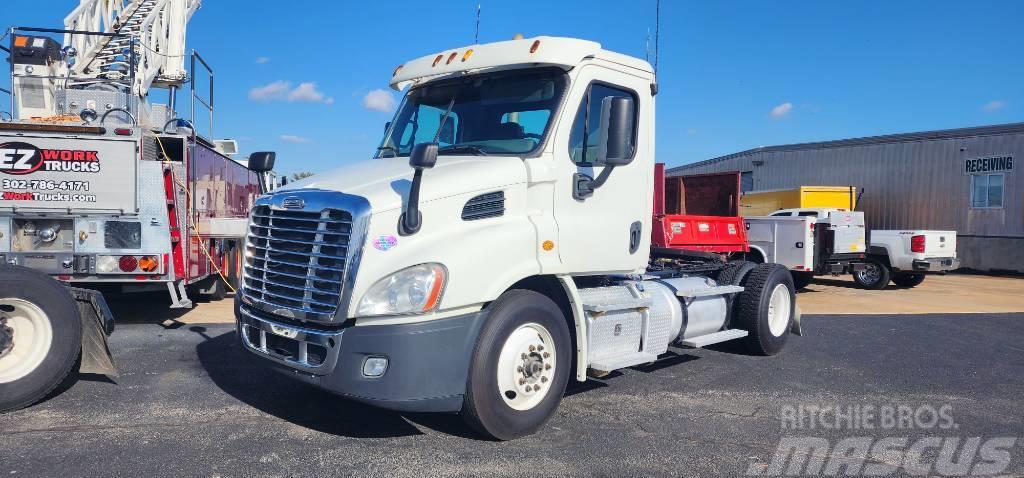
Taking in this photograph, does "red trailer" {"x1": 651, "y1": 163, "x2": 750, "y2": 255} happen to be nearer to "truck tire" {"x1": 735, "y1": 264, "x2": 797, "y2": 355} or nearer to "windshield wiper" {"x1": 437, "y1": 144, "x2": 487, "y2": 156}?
"truck tire" {"x1": 735, "y1": 264, "x2": 797, "y2": 355}

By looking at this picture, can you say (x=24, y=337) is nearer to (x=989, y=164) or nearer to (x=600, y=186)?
(x=600, y=186)

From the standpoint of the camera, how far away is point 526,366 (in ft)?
15.9

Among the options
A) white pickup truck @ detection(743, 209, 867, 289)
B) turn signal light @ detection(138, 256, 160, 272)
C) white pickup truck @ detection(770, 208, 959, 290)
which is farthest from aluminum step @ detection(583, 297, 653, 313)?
white pickup truck @ detection(770, 208, 959, 290)

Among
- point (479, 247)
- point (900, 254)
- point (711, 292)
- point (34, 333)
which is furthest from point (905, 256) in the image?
point (34, 333)

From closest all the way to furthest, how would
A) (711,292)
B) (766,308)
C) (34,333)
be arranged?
(34,333)
(711,292)
(766,308)

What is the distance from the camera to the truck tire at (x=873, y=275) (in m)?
17.5

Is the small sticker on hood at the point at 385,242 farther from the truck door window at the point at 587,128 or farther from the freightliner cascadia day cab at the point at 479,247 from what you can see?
the truck door window at the point at 587,128

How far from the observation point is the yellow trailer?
816 inches

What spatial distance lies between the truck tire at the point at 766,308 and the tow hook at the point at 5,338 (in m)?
6.71

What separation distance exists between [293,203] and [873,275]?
16.7 metres

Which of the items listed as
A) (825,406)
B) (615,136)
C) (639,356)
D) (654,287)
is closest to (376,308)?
(615,136)

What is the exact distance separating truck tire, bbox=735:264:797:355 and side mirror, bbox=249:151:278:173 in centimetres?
515

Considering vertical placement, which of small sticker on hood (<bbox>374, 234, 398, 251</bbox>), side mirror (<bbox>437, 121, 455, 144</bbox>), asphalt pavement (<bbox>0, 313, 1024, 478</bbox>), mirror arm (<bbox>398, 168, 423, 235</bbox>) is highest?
side mirror (<bbox>437, 121, 455, 144</bbox>)

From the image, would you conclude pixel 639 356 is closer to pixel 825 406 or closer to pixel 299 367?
pixel 825 406
